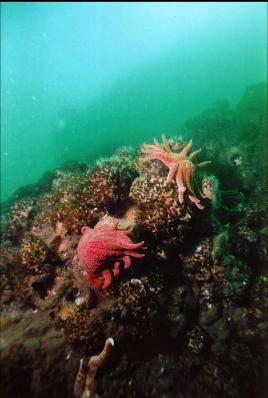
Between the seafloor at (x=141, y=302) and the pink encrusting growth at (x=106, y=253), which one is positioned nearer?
the pink encrusting growth at (x=106, y=253)

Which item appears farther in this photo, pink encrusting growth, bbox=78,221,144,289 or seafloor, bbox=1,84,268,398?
seafloor, bbox=1,84,268,398

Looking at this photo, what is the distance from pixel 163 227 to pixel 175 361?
3.26 metres

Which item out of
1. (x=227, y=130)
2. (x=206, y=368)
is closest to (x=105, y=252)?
(x=206, y=368)

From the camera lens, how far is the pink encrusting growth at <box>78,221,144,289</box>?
543 cm

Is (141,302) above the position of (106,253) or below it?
below

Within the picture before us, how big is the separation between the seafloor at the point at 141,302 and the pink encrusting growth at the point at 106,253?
0.39 m

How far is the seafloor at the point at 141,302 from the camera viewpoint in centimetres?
573

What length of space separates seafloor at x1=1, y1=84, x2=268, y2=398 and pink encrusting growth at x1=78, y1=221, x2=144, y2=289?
1.29 ft

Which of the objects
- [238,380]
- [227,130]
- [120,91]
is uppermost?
[120,91]

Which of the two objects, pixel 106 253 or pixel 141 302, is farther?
pixel 141 302

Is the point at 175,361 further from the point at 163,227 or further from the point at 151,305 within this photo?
the point at 163,227

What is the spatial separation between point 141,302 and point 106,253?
1.53m

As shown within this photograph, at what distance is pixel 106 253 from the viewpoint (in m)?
5.45

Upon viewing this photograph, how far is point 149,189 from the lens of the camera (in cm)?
690
